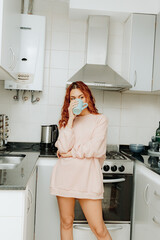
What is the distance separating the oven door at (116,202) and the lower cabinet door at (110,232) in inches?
1.8

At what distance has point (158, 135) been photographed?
2.76m

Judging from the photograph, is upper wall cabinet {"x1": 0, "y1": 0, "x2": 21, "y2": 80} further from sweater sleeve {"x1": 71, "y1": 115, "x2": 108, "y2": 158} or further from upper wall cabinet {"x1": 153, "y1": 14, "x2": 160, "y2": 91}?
upper wall cabinet {"x1": 153, "y1": 14, "x2": 160, "y2": 91}

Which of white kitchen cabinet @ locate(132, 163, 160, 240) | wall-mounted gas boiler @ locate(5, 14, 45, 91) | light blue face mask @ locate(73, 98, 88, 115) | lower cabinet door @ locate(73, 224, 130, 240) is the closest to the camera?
white kitchen cabinet @ locate(132, 163, 160, 240)

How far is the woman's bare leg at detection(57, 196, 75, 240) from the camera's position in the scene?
1900 mm

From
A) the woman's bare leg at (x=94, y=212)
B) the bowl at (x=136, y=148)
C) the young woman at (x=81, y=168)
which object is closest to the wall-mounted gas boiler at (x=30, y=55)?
the young woman at (x=81, y=168)

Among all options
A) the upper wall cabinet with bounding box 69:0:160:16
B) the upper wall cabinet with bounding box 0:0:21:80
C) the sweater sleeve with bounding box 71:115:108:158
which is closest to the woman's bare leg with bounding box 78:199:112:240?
the sweater sleeve with bounding box 71:115:108:158

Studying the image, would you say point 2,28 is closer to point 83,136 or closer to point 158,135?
point 83,136

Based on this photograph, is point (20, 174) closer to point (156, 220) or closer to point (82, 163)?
point (82, 163)

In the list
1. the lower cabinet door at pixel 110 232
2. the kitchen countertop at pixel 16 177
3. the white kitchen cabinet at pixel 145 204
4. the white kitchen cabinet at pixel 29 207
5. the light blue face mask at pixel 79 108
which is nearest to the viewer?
the kitchen countertop at pixel 16 177

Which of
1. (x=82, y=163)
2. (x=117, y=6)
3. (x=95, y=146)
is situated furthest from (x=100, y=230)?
(x=117, y=6)

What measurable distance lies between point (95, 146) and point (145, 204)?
64 centimetres

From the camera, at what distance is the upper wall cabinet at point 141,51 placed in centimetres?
253

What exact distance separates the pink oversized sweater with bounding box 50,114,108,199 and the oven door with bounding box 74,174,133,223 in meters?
0.47

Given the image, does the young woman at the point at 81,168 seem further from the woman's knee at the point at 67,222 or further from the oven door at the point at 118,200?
the oven door at the point at 118,200
